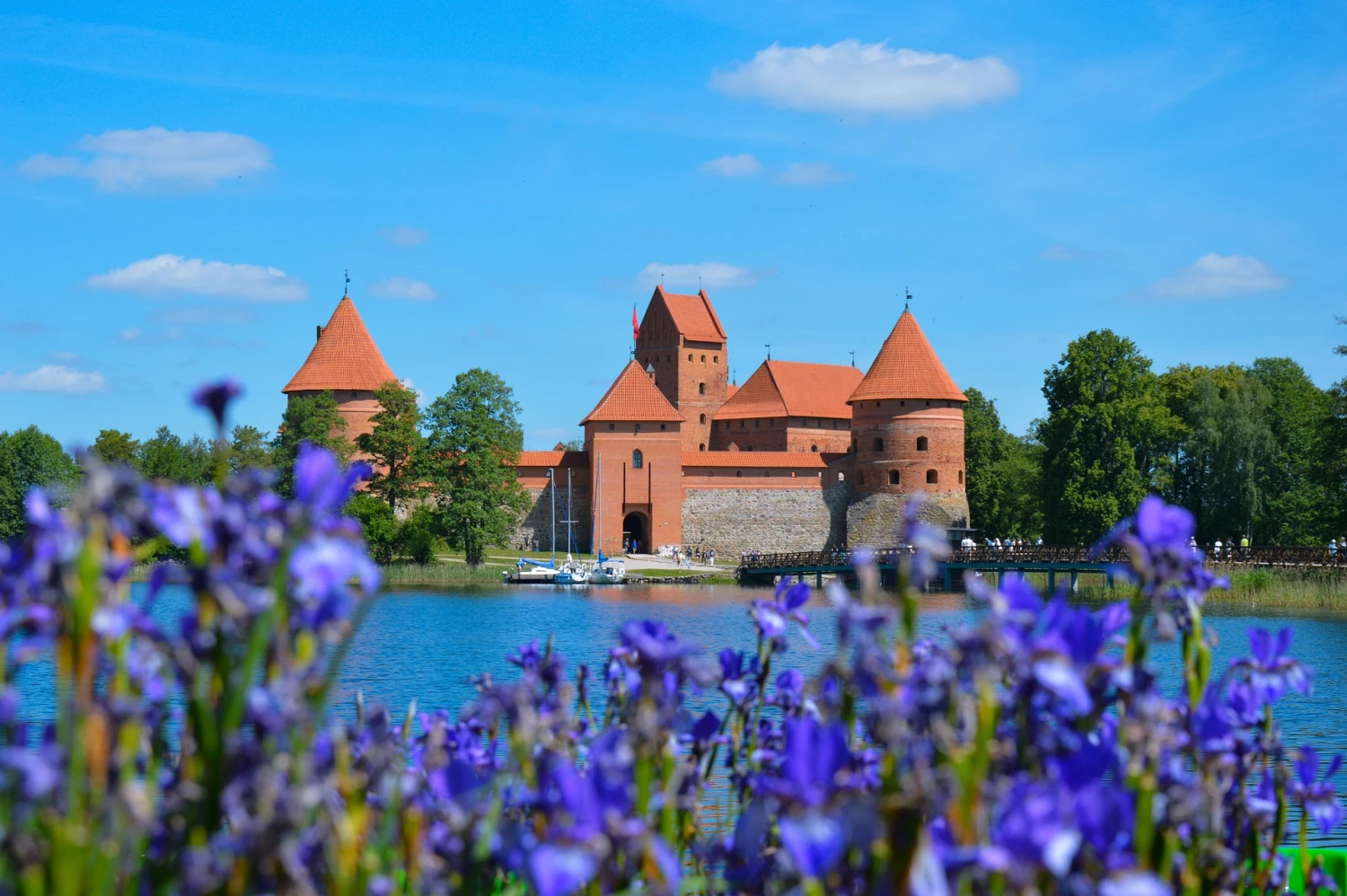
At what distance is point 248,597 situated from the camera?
122 cm

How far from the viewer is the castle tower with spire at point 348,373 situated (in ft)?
169

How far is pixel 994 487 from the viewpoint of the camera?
55406mm

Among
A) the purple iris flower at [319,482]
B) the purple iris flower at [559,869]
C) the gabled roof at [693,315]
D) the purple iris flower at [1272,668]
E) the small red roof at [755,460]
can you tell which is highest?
the gabled roof at [693,315]

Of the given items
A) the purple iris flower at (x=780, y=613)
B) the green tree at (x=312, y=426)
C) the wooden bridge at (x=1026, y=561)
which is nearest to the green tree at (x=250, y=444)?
the green tree at (x=312, y=426)

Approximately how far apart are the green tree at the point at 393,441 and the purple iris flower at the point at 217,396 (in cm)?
4419

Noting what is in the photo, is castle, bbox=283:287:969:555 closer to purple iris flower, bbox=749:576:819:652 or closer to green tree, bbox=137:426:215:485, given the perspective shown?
green tree, bbox=137:426:215:485

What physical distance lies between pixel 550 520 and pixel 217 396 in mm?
52543

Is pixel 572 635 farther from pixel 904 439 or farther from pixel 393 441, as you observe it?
pixel 904 439

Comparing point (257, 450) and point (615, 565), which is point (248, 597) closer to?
point (615, 565)

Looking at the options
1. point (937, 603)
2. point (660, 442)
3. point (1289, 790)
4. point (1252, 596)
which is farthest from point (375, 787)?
point (660, 442)

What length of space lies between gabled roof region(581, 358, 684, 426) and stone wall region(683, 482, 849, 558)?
372 cm

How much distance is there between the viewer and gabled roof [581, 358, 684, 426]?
52.1 m

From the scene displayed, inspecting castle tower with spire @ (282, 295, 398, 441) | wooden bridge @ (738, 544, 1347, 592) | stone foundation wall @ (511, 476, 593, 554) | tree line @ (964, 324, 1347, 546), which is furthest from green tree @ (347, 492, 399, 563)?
tree line @ (964, 324, 1347, 546)

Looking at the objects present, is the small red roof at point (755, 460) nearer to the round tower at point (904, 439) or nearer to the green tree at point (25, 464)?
the round tower at point (904, 439)
